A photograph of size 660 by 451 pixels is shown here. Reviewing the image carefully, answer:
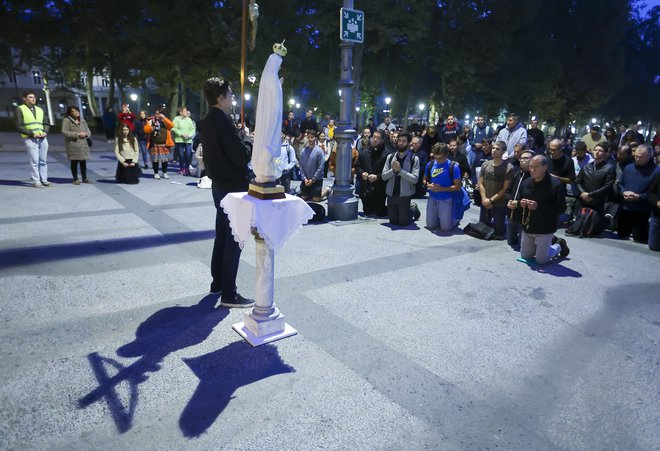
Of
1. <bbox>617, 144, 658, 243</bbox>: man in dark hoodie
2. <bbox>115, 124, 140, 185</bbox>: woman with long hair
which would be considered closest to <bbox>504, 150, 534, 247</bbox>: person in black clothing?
<bbox>617, 144, 658, 243</bbox>: man in dark hoodie

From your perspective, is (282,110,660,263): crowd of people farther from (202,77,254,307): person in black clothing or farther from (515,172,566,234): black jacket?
(202,77,254,307): person in black clothing

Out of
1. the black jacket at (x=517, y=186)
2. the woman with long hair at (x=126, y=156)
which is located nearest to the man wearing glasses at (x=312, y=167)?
the black jacket at (x=517, y=186)

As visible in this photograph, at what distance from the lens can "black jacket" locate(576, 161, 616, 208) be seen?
7832mm

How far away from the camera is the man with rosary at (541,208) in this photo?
19.1 ft

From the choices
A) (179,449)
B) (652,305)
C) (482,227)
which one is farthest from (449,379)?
(482,227)

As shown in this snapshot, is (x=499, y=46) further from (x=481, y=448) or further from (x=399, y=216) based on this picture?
(x=481, y=448)

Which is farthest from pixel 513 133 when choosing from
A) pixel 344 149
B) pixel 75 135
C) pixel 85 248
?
pixel 75 135

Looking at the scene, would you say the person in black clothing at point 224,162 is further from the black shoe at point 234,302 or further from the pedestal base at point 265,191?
the pedestal base at point 265,191

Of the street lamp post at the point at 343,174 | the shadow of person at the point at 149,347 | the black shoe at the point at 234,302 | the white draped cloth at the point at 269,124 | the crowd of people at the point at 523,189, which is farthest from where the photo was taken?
the street lamp post at the point at 343,174

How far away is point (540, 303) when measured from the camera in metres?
4.84

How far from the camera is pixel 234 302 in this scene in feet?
14.6

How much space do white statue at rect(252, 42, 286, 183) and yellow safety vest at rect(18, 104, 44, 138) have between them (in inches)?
325

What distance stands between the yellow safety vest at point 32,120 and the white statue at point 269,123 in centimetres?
825

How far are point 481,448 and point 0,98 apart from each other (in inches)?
2925
